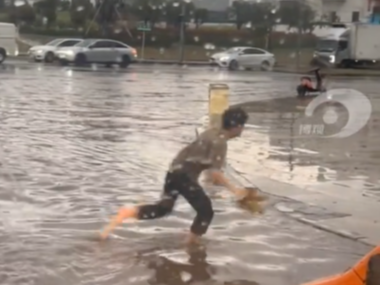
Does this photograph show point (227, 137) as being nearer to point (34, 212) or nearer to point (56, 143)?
point (34, 212)

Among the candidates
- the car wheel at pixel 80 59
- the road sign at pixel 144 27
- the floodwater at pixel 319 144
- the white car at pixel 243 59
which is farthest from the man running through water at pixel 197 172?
the white car at pixel 243 59

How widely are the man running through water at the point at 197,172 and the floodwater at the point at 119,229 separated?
0.81 ft

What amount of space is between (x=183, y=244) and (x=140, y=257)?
559 mm

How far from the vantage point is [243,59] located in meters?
47.1

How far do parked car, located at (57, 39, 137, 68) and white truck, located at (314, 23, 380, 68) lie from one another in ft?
31.1

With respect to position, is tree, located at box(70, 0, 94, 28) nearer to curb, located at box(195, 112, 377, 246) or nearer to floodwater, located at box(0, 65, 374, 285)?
floodwater, located at box(0, 65, 374, 285)

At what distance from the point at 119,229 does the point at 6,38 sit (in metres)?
35.1

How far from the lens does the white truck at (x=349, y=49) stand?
1815 inches

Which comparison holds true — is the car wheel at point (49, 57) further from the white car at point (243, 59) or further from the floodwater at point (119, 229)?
the floodwater at point (119, 229)

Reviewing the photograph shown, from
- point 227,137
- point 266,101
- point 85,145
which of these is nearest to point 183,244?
point 227,137

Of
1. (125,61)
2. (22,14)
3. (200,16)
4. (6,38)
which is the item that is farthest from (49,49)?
(200,16)

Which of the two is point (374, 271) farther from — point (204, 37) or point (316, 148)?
point (204, 37)

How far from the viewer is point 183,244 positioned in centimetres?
753

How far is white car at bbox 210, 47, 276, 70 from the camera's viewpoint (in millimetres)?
45031
